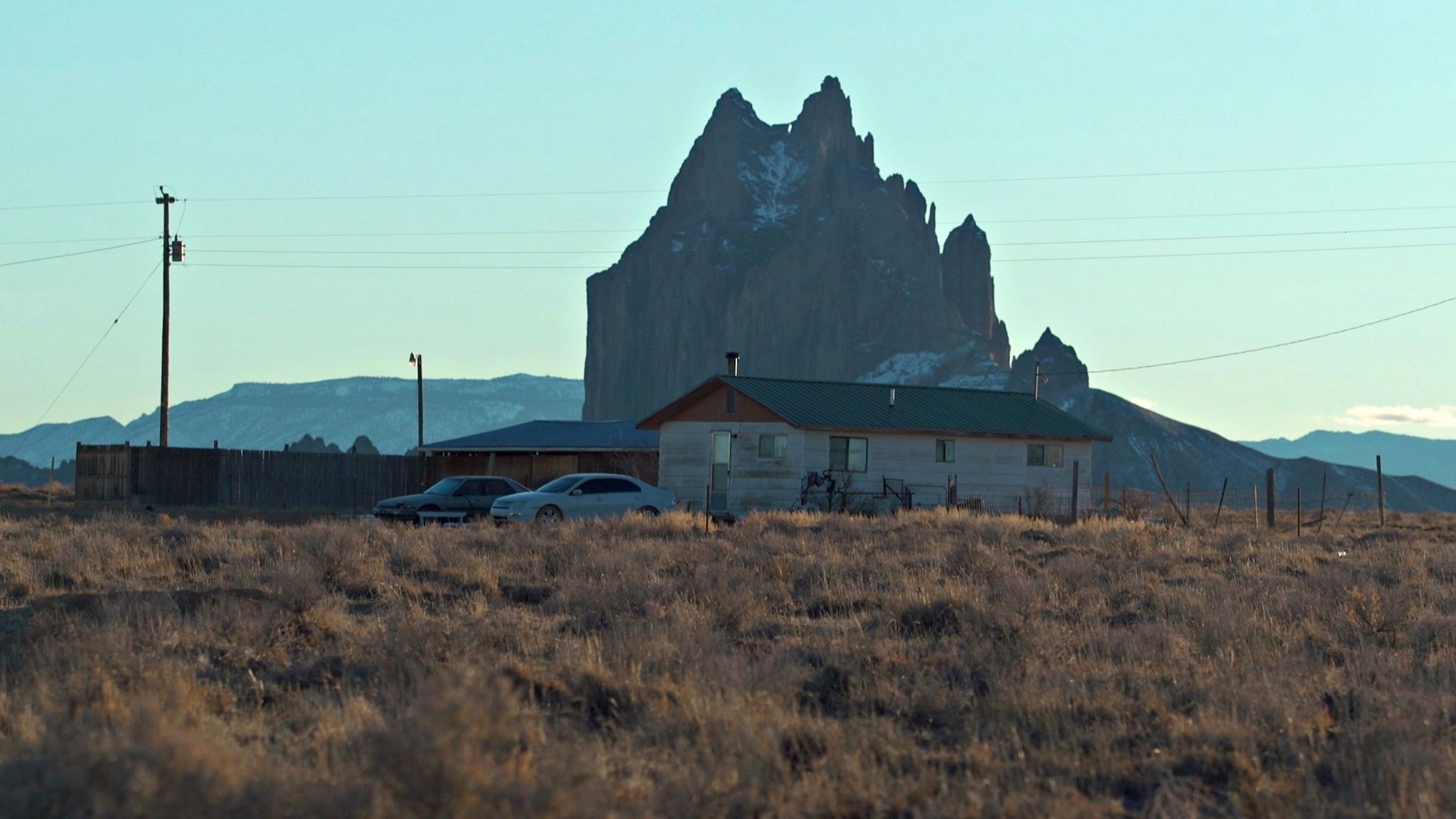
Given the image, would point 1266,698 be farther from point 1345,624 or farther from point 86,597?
point 86,597

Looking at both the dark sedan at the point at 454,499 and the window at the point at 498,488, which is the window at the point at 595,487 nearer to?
the dark sedan at the point at 454,499

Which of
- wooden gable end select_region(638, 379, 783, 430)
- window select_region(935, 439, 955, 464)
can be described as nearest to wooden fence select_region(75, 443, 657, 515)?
wooden gable end select_region(638, 379, 783, 430)

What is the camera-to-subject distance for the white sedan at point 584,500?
31.2 meters

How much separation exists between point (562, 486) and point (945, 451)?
13.2 meters

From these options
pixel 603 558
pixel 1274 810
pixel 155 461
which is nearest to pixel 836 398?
pixel 155 461

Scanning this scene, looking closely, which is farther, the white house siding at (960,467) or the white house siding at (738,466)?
the white house siding at (960,467)

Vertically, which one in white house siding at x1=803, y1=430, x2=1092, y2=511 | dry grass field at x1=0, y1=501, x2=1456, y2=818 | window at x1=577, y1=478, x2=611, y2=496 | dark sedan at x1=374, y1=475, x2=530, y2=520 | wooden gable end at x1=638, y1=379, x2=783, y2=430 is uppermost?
wooden gable end at x1=638, y1=379, x2=783, y2=430

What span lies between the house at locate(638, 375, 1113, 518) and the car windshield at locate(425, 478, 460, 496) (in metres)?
7.11

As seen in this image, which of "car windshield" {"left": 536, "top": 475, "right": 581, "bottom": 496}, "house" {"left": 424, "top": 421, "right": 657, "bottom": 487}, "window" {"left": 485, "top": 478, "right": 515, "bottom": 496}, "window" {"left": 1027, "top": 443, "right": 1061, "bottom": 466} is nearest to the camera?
"car windshield" {"left": 536, "top": 475, "right": 581, "bottom": 496}

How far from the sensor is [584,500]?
3209 cm

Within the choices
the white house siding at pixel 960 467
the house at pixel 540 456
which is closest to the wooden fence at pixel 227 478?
the house at pixel 540 456

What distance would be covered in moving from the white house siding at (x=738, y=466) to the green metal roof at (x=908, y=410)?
1041mm

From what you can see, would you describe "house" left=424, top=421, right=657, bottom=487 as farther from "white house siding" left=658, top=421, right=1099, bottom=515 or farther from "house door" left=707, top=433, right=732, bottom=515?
"house door" left=707, top=433, right=732, bottom=515

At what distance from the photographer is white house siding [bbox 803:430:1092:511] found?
39844 millimetres
